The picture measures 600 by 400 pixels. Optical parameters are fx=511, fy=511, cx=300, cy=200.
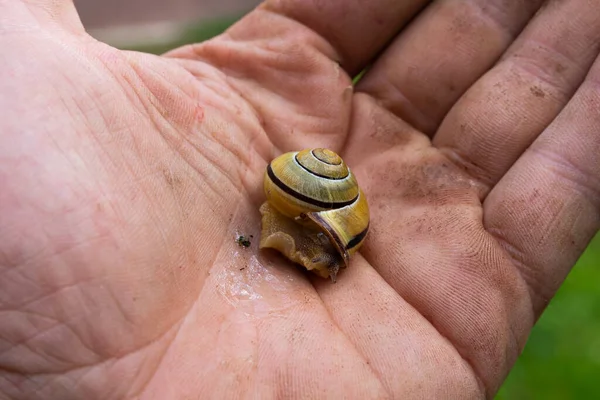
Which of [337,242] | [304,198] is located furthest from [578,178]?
[304,198]

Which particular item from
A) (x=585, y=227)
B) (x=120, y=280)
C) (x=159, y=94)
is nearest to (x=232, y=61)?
(x=159, y=94)

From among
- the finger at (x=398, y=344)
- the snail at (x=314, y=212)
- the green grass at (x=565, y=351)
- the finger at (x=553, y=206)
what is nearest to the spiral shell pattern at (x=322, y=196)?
the snail at (x=314, y=212)

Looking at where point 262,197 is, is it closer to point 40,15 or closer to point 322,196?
point 322,196

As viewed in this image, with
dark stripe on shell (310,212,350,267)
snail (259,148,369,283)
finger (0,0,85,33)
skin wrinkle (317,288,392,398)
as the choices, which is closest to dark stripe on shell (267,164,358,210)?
snail (259,148,369,283)

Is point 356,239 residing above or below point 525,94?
below

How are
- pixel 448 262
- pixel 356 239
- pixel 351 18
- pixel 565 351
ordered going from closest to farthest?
pixel 448 262, pixel 356 239, pixel 351 18, pixel 565 351

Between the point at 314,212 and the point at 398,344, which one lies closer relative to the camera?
the point at 398,344
